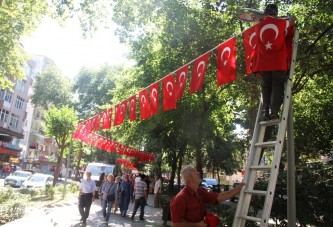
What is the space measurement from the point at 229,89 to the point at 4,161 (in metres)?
43.7

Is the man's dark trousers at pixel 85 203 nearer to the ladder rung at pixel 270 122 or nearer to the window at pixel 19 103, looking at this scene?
the ladder rung at pixel 270 122

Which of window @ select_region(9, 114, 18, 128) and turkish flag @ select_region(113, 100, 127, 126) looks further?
window @ select_region(9, 114, 18, 128)

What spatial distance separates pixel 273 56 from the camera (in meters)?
5.05

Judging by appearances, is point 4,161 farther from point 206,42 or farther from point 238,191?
point 238,191

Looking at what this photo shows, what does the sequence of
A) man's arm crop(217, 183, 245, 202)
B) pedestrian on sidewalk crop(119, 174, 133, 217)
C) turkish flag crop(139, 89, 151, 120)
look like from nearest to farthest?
1. man's arm crop(217, 183, 245, 202)
2. turkish flag crop(139, 89, 151, 120)
3. pedestrian on sidewalk crop(119, 174, 133, 217)

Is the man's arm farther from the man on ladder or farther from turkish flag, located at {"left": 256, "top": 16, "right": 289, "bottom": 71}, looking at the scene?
turkish flag, located at {"left": 256, "top": 16, "right": 289, "bottom": 71}

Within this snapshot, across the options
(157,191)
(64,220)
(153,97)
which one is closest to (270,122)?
(153,97)

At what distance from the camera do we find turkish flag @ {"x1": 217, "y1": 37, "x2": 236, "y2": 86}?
6.58 m

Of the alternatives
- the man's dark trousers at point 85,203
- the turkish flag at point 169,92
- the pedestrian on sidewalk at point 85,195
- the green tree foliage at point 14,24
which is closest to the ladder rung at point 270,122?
the turkish flag at point 169,92

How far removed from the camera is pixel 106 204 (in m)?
14.1

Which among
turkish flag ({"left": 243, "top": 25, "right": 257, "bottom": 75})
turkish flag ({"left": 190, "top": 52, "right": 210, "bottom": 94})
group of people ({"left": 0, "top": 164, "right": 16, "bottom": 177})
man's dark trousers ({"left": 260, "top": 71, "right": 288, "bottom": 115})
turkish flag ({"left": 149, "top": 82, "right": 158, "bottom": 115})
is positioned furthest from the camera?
group of people ({"left": 0, "top": 164, "right": 16, "bottom": 177})

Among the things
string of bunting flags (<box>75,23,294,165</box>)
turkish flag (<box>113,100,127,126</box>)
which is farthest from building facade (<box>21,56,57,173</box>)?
string of bunting flags (<box>75,23,294,165</box>)

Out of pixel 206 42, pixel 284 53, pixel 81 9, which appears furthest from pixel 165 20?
pixel 284 53

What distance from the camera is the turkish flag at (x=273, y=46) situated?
4977mm
